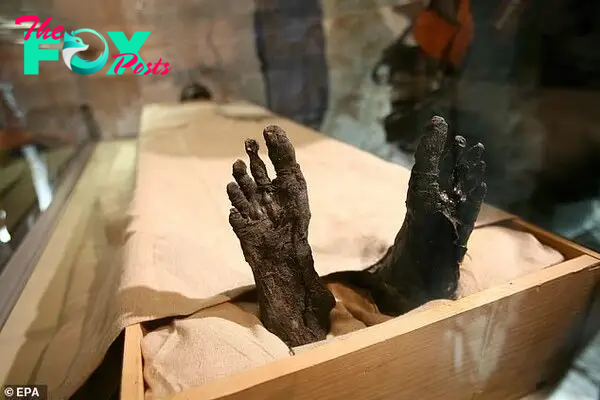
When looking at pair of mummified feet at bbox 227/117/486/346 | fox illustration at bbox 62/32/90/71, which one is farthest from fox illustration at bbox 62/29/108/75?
pair of mummified feet at bbox 227/117/486/346

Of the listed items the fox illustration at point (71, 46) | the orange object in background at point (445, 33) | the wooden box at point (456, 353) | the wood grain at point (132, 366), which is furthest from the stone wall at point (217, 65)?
the wood grain at point (132, 366)

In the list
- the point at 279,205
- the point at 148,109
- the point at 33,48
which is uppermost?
the point at 33,48

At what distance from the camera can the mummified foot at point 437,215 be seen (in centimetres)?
56

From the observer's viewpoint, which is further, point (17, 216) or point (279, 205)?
point (17, 216)

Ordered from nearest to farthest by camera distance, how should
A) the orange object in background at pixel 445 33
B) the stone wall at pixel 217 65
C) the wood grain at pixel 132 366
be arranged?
the wood grain at pixel 132 366 → the orange object in background at pixel 445 33 → the stone wall at pixel 217 65

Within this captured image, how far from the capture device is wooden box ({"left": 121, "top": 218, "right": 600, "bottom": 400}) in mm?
485

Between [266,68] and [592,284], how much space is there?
199 cm

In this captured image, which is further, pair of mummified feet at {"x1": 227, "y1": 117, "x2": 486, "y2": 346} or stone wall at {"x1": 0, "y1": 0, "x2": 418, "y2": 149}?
stone wall at {"x1": 0, "y1": 0, "x2": 418, "y2": 149}

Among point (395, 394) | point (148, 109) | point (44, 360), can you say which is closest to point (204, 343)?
point (395, 394)

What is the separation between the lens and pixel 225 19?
231 cm

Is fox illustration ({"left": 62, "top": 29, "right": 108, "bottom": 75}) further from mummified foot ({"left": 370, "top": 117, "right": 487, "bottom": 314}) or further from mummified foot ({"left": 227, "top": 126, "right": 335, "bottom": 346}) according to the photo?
mummified foot ({"left": 370, "top": 117, "right": 487, "bottom": 314})

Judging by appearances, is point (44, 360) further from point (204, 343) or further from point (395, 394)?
point (395, 394)

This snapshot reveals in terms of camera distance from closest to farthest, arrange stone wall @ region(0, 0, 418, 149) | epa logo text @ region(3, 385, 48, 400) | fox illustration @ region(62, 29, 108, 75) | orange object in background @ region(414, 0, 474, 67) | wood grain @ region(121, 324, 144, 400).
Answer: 1. wood grain @ region(121, 324, 144, 400)
2. epa logo text @ region(3, 385, 48, 400)
3. fox illustration @ region(62, 29, 108, 75)
4. orange object in background @ region(414, 0, 474, 67)
5. stone wall @ region(0, 0, 418, 149)

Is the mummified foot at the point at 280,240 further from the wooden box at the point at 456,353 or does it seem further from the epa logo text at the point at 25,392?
the epa logo text at the point at 25,392
